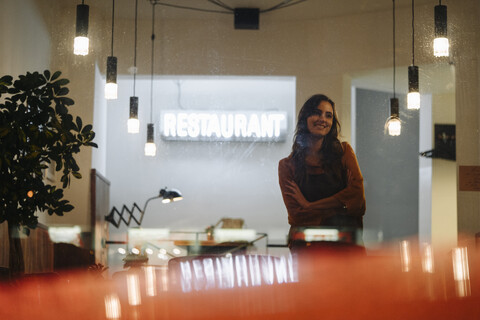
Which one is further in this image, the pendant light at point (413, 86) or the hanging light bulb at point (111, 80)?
the pendant light at point (413, 86)

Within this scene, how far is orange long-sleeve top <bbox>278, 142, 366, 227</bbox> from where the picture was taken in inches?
160

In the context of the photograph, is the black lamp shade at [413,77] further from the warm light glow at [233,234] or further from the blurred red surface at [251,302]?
the warm light glow at [233,234]

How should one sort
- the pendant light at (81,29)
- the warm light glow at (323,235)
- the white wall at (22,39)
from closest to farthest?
the white wall at (22,39)
the pendant light at (81,29)
the warm light glow at (323,235)

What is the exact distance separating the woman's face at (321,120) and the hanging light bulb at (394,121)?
→ 0.49 m

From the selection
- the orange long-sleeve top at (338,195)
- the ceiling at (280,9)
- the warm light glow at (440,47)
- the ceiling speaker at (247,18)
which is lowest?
the orange long-sleeve top at (338,195)

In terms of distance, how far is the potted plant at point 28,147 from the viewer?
109 inches

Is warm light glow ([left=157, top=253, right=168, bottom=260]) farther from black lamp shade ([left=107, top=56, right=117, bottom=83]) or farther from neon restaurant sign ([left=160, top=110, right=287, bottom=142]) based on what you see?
black lamp shade ([left=107, top=56, right=117, bottom=83])

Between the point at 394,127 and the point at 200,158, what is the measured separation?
1.59 m

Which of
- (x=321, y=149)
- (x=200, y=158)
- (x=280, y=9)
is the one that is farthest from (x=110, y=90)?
(x=321, y=149)

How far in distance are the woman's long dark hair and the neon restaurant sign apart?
25 cm

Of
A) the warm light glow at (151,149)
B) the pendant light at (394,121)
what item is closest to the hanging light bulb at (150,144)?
the warm light glow at (151,149)

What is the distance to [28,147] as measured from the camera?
2799 mm

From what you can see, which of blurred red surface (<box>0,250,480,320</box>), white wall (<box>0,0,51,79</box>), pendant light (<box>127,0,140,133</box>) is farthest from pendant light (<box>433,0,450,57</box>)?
white wall (<box>0,0,51,79</box>)

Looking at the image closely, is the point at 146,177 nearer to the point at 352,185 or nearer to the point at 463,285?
the point at 352,185
